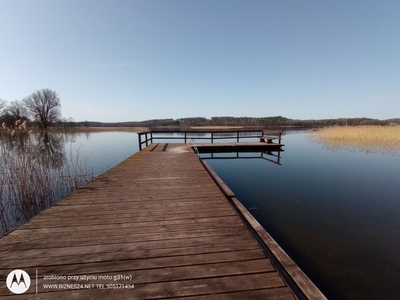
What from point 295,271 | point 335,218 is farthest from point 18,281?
point 335,218

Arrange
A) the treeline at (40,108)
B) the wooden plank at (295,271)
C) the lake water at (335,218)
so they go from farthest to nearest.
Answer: the treeline at (40,108) → the lake water at (335,218) → the wooden plank at (295,271)

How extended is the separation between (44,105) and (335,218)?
57650 mm

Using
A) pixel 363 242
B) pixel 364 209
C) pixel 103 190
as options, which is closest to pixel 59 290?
pixel 103 190

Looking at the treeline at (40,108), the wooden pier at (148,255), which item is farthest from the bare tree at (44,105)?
the wooden pier at (148,255)

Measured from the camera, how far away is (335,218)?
386 cm

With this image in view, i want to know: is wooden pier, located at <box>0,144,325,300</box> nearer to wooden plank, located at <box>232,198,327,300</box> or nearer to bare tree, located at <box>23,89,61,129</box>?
wooden plank, located at <box>232,198,327,300</box>

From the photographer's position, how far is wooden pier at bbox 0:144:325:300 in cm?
146

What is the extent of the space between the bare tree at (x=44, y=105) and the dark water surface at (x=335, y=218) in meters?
50.5

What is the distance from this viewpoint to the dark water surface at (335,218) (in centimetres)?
242

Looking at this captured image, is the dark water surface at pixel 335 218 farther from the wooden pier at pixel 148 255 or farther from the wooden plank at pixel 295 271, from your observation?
the wooden pier at pixel 148 255

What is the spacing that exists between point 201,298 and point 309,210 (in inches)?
157

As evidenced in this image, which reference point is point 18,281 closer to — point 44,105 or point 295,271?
point 295,271

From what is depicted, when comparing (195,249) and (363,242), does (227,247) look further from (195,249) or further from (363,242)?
(363,242)

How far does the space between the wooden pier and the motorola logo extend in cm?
4
